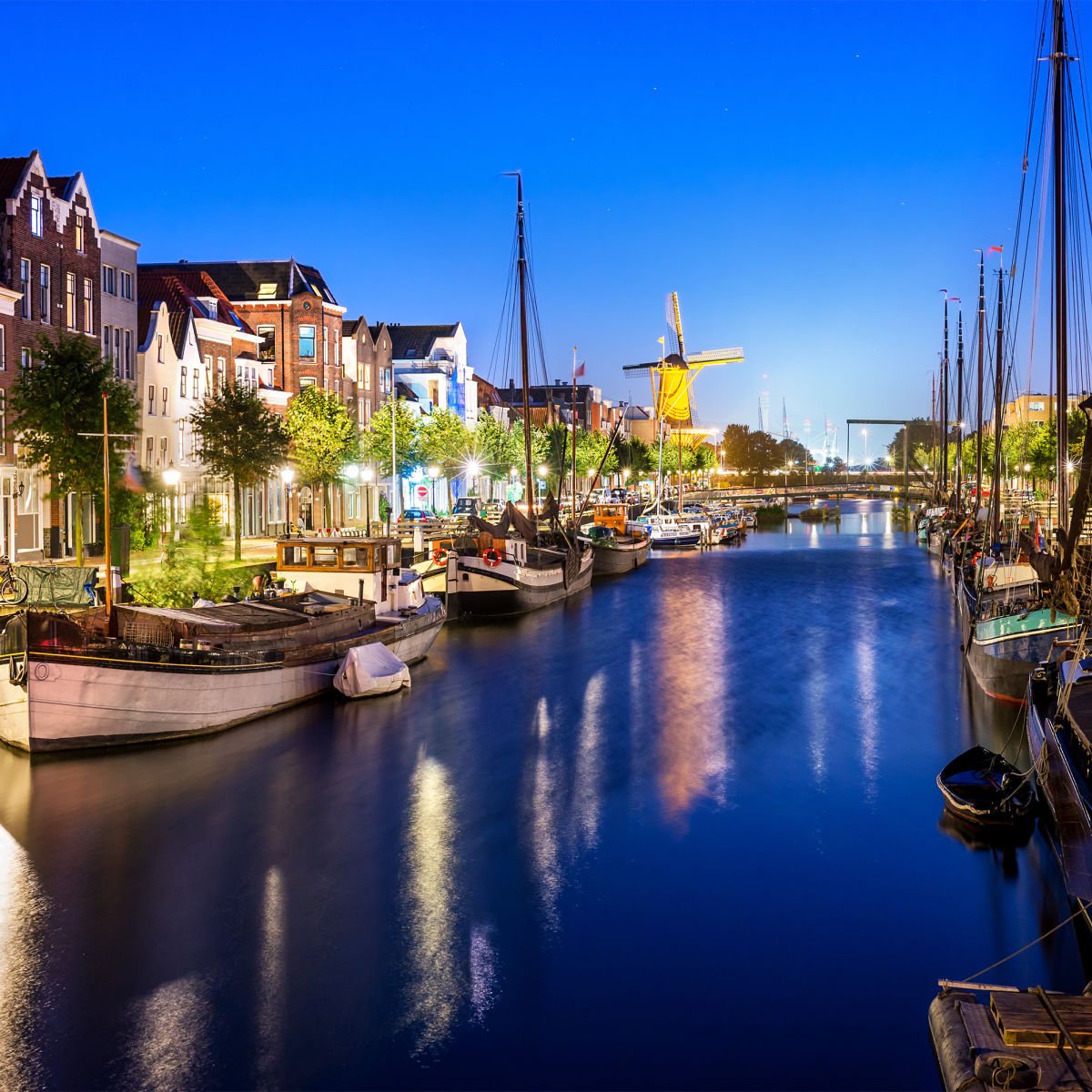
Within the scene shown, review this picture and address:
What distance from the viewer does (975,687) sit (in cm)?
4200

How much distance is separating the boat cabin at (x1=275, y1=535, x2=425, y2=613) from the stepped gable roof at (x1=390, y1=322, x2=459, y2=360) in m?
88.2

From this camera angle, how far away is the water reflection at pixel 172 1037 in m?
15.8

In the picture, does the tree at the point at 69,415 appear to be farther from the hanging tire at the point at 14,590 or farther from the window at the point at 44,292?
the window at the point at 44,292

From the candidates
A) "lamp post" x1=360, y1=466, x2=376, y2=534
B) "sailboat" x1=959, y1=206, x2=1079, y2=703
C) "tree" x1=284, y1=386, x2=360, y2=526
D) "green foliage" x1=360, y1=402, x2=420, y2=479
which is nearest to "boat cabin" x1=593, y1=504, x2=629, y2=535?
"green foliage" x1=360, y1=402, x2=420, y2=479

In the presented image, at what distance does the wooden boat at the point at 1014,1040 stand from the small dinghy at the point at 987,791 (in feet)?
34.5

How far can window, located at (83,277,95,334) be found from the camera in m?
57.3

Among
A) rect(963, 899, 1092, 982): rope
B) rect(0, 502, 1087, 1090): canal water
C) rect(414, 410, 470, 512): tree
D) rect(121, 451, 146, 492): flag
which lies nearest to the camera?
rect(0, 502, 1087, 1090): canal water

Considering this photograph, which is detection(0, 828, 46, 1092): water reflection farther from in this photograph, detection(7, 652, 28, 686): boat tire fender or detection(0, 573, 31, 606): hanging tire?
detection(0, 573, 31, 606): hanging tire

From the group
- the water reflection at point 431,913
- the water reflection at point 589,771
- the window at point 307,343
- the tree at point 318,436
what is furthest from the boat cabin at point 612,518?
the water reflection at point 431,913

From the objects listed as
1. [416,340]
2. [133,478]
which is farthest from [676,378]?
[133,478]

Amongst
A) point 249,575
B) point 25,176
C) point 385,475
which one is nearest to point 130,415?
point 249,575

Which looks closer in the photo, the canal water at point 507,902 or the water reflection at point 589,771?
the canal water at point 507,902

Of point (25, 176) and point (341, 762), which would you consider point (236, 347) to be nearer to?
point (25, 176)

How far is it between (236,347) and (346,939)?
210 feet
